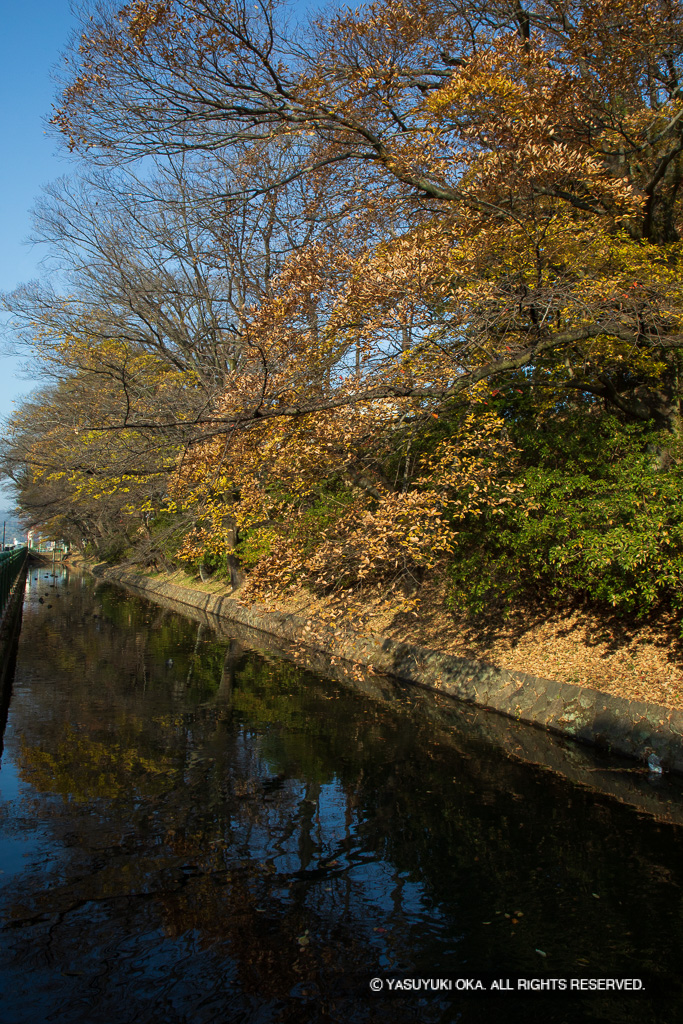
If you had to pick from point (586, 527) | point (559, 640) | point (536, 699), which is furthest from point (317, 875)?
point (559, 640)

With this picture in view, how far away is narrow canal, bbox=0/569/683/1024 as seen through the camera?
14.3 feet

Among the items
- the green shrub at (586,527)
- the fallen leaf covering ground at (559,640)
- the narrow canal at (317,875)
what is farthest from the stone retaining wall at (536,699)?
the green shrub at (586,527)

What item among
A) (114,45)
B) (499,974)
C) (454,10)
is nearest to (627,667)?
(499,974)

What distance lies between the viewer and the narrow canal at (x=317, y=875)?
171 inches

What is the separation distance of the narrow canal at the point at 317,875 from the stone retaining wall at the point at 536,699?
558 mm

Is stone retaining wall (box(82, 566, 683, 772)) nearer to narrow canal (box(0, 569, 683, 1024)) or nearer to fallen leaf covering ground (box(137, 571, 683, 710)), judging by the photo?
fallen leaf covering ground (box(137, 571, 683, 710))

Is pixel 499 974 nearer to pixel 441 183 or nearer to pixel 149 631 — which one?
pixel 441 183

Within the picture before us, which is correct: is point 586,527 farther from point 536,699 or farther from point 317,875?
point 317,875

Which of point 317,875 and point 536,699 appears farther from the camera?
point 536,699

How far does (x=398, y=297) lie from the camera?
11.4 m

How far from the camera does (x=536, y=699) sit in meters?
10.8

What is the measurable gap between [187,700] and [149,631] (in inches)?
391

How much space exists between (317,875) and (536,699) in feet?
19.1

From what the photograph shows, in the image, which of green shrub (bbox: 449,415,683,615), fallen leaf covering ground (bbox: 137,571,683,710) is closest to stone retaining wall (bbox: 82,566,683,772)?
fallen leaf covering ground (bbox: 137,571,683,710)
